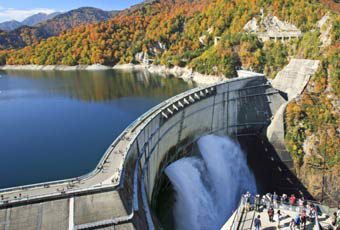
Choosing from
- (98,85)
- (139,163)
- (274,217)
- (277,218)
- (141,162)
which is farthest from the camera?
(98,85)

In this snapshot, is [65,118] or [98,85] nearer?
[65,118]

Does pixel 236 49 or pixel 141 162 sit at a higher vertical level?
pixel 236 49

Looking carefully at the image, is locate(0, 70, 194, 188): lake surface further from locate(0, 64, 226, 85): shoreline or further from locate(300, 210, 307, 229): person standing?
locate(300, 210, 307, 229): person standing

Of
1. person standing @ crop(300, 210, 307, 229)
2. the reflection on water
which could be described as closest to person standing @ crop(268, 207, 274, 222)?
person standing @ crop(300, 210, 307, 229)

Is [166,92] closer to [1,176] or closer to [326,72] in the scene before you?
[326,72]

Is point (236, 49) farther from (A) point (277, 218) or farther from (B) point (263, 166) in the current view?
(A) point (277, 218)

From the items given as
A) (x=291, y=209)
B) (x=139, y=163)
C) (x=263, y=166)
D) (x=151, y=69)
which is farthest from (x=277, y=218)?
(x=151, y=69)

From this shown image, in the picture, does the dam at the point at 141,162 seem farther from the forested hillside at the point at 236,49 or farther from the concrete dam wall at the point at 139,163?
the forested hillside at the point at 236,49
